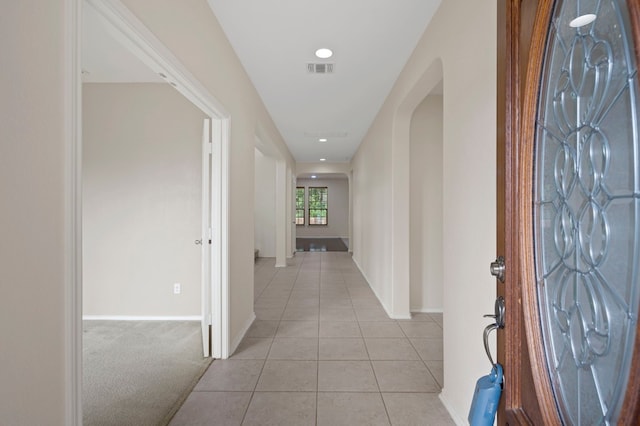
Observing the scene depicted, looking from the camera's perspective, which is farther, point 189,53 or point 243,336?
point 243,336

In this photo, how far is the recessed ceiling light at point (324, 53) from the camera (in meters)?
2.76

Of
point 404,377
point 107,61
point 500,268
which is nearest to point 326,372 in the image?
point 404,377

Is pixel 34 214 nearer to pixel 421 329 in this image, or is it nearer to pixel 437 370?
pixel 437 370

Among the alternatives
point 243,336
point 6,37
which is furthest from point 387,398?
point 6,37

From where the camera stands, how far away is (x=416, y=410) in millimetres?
2035

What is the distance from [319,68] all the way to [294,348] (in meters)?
2.67

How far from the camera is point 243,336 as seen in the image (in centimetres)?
316

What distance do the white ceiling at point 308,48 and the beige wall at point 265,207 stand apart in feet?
14.0

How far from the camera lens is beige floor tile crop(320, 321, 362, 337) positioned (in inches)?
129

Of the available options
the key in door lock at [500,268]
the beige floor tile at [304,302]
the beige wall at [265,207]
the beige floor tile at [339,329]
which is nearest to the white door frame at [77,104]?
the key in door lock at [500,268]

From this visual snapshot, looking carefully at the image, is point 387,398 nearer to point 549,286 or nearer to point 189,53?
point 549,286

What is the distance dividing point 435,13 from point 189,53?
1.68m

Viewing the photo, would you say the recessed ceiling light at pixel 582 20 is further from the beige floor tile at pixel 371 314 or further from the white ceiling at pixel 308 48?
the beige floor tile at pixel 371 314

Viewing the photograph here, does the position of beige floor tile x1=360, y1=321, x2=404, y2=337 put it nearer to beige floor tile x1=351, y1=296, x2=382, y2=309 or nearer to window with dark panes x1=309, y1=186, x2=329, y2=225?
beige floor tile x1=351, y1=296, x2=382, y2=309
